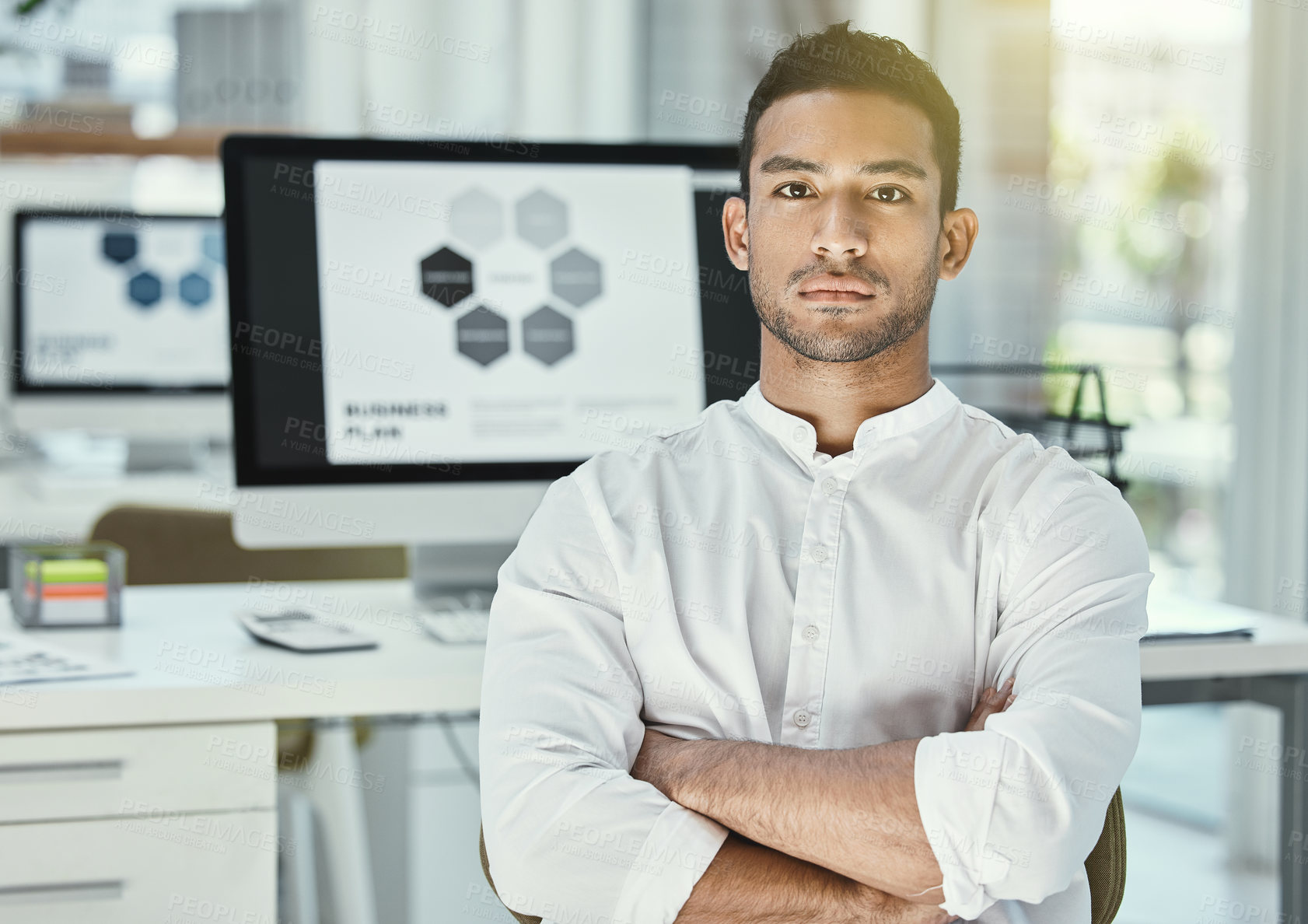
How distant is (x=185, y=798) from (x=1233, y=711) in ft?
7.36

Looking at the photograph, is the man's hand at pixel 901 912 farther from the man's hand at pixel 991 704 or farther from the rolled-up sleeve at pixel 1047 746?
the man's hand at pixel 991 704

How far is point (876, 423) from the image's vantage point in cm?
127

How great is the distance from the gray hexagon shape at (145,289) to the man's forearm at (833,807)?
8.55 feet

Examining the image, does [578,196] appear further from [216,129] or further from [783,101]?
[216,129]

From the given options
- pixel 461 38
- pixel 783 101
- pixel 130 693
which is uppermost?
pixel 461 38

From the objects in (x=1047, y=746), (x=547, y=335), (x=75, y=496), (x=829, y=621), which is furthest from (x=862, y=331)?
(x=75, y=496)

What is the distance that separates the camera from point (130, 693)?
4.39 ft

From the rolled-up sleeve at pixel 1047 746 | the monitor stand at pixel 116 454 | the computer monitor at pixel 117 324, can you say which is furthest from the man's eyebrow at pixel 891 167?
the monitor stand at pixel 116 454

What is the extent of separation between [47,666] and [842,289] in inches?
36.3

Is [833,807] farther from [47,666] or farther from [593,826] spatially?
[47,666]

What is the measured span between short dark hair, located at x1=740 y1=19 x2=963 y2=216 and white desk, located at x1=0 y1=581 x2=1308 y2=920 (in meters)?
0.64

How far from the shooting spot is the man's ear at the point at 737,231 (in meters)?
1.36

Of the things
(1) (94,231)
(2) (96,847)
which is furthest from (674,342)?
(1) (94,231)

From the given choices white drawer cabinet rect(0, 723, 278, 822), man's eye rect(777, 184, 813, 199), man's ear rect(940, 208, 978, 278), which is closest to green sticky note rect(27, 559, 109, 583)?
white drawer cabinet rect(0, 723, 278, 822)
